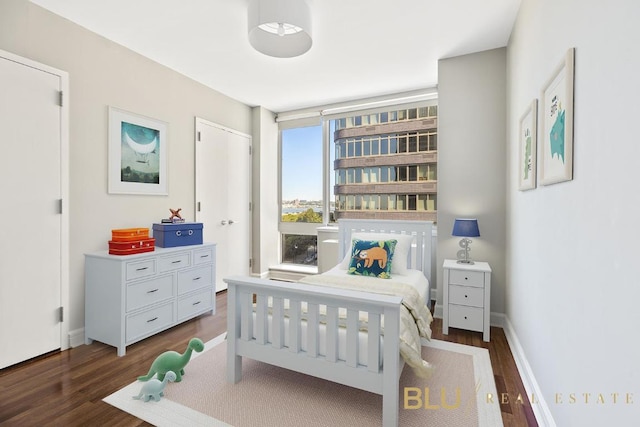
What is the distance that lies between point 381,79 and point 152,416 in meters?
3.67

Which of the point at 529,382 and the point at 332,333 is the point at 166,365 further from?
the point at 529,382

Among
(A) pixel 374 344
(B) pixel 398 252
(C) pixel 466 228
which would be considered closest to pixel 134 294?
(A) pixel 374 344

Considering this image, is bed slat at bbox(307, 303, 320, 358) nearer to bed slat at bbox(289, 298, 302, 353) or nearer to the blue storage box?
bed slat at bbox(289, 298, 302, 353)

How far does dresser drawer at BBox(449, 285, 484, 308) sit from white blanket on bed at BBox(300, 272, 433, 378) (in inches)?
19.8

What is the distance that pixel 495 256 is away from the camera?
297cm

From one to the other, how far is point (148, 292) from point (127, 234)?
53 centimetres

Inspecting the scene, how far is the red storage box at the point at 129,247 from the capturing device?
2.52 meters

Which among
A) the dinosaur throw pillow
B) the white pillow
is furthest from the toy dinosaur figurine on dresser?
the white pillow

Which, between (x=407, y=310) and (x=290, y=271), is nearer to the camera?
(x=407, y=310)

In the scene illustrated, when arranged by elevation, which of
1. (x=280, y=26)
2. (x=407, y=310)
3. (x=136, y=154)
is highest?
(x=280, y=26)

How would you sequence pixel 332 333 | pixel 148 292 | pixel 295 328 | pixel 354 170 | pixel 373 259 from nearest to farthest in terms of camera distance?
pixel 332 333
pixel 295 328
pixel 148 292
pixel 373 259
pixel 354 170

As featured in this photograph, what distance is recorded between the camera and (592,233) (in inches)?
43.6

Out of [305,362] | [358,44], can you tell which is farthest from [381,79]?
[305,362]

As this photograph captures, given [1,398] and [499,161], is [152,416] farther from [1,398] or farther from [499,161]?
[499,161]
